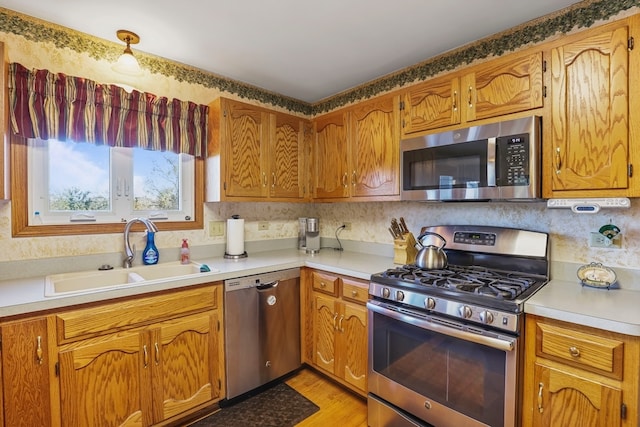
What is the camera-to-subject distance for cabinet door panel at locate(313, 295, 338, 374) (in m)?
2.12

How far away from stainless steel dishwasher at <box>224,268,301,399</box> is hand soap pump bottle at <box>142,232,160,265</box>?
0.56 meters

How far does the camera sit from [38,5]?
62.4 inches

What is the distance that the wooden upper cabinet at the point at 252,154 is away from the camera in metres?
2.22

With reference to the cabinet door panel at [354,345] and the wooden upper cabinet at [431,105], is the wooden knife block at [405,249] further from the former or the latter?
the wooden upper cabinet at [431,105]

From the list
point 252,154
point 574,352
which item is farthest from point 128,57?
point 574,352

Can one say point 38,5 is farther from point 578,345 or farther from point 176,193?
point 578,345

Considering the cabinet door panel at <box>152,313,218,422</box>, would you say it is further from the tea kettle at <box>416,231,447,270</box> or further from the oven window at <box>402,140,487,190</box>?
the oven window at <box>402,140,487,190</box>

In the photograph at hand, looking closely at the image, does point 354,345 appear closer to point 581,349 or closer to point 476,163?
point 581,349

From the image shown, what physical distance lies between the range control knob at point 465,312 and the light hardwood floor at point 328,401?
3.19 feet

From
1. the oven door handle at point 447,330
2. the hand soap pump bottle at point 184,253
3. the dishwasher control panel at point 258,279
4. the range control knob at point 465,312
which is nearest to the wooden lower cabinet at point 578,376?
the oven door handle at point 447,330

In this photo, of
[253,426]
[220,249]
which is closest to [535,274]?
[253,426]

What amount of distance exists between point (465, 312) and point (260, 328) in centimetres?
130

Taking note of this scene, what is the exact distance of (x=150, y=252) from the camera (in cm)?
206

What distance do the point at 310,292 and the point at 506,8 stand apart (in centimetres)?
207
